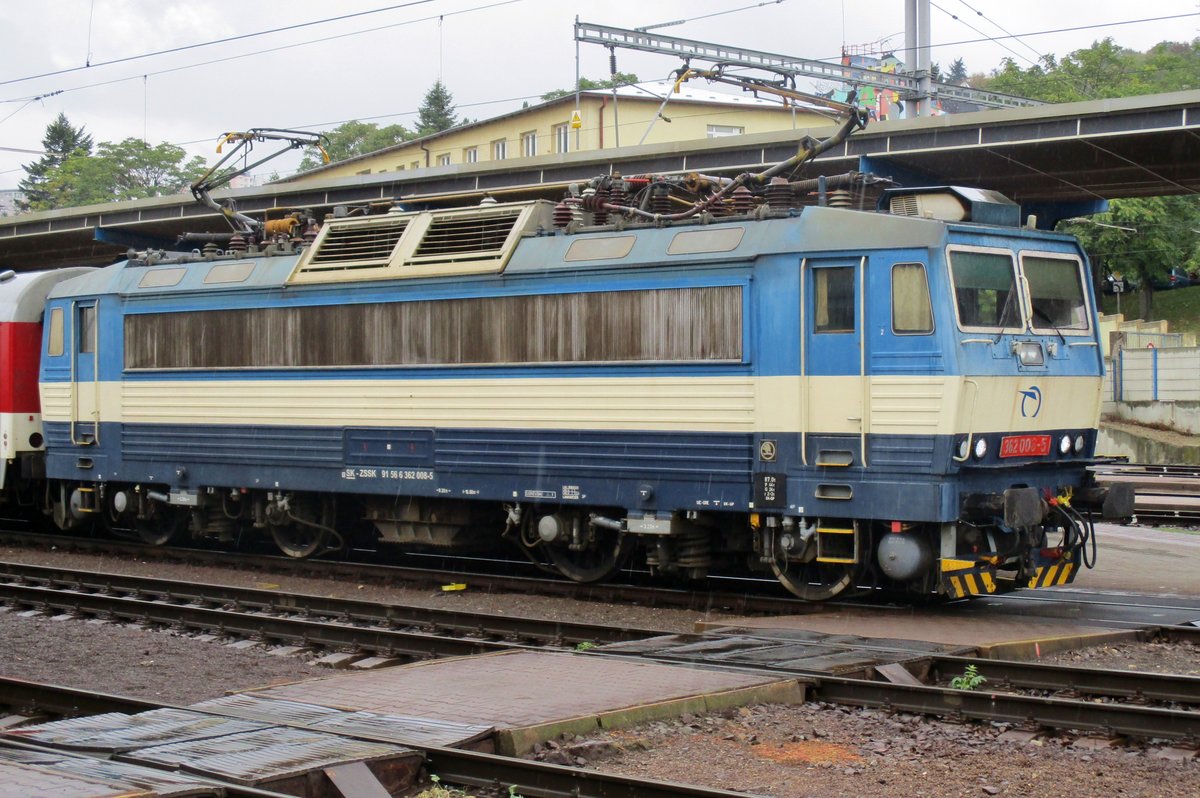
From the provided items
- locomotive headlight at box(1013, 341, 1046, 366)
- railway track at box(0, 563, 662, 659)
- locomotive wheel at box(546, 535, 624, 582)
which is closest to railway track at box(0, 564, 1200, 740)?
railway track at box(0, 563, 662, 659)

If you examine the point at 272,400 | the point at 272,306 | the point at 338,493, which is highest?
the point at 272,306

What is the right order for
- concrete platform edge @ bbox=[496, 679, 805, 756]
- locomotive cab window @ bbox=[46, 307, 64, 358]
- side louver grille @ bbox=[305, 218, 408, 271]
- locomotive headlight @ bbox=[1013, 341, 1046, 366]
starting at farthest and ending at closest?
locomotive cab window @ bbox=[46, 307, 64, 358]
side louver grille @ bbox=[305, 218, 408, 271]
locomotive headlight @ bbox=[1013, 341, 1046, 366]
concrete platform edge @ bbox=[496, 679, 805, 756]

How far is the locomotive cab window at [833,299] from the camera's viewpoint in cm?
1229

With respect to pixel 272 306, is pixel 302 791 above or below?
below

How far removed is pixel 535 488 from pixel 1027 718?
6985mm

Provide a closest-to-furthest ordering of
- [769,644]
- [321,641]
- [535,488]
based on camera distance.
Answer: [769,644] → [321,641] → [535,488]

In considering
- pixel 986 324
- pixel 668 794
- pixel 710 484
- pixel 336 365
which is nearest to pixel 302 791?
pixel 668 794

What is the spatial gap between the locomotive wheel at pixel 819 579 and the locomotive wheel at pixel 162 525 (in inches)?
367

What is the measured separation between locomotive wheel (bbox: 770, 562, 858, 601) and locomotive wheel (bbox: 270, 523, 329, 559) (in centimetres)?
654

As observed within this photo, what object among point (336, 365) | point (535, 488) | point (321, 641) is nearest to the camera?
point (321, 641)

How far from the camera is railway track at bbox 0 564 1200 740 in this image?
27.0 ft

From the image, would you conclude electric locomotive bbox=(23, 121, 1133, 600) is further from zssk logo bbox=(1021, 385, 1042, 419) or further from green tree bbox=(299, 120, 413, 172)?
green tree bbox=(299, 120, 413, 172)

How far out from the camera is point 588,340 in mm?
13898

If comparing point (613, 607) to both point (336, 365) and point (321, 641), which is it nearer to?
point (321, 641)
